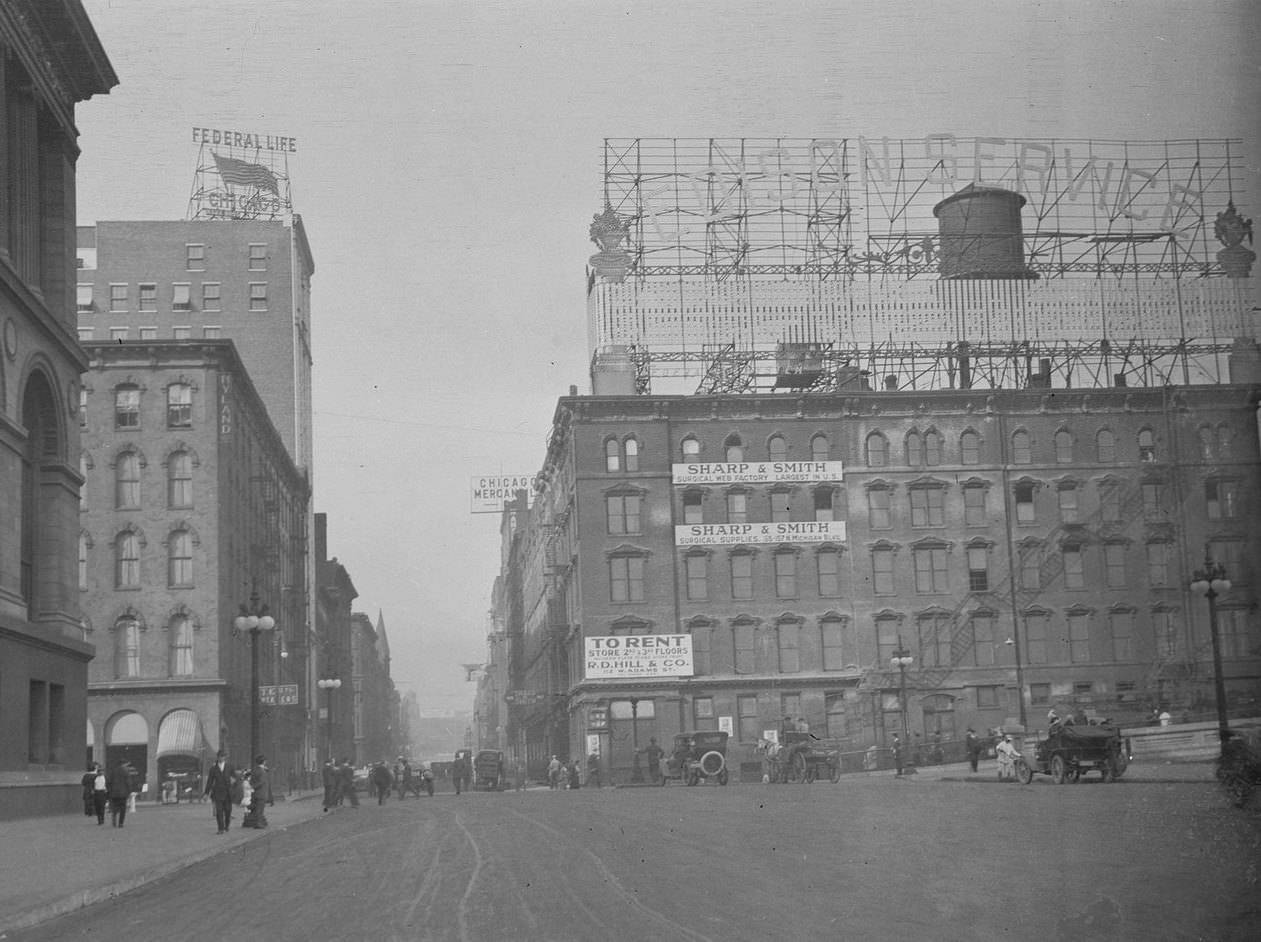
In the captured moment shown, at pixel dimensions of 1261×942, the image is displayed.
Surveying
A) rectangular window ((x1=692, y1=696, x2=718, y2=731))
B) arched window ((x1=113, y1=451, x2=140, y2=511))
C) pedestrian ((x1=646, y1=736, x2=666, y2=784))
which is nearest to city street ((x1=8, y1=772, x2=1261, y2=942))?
pedestrian ((x1=646, y1=736, x2=666, y2=784))

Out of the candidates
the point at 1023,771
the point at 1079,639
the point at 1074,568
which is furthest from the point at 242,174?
the point at 1023,771

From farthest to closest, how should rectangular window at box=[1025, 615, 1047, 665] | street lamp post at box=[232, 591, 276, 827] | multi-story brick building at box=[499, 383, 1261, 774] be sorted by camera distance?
rectangular window at box=[1025, 615, 1047, 665]
multi-story brick building at box=[499, 383, 1261, 774]
street lamp post at box=[232, 591, 276, 827]

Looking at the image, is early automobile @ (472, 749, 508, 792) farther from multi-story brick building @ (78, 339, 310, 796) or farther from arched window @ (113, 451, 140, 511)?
arched window @ (113, 451, 140, 511)

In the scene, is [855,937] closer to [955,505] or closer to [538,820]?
[538,820]

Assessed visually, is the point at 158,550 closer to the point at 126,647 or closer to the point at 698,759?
the point at 126,647

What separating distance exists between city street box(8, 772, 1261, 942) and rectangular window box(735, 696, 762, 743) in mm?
40303

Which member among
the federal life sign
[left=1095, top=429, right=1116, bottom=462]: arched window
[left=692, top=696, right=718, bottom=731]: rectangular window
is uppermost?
[left=1095, top=429, right=1116, bottom=462]: arched window

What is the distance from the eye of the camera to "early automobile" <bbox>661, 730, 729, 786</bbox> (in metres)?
54.5

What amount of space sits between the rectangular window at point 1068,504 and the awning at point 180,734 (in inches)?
1556

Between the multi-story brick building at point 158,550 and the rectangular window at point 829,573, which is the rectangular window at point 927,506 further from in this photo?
the multi-story brick building at point 158,550

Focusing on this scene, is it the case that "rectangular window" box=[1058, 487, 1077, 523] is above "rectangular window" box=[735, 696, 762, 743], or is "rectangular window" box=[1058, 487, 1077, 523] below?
above

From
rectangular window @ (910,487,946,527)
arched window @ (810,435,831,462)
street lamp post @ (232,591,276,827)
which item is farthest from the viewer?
arched window @ (810,435,831,462)

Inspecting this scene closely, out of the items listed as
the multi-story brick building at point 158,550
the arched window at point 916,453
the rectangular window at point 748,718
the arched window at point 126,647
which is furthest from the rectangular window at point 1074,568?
the arched window at point 126,647

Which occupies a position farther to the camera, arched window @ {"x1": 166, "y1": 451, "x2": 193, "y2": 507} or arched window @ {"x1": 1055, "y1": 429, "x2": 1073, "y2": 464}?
arched window @ {"x1": 1055, "y1": 429, "x2": 1073, "y2": 464}
